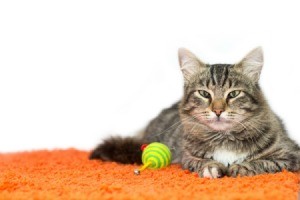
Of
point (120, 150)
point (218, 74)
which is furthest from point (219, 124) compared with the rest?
point (120, 150)

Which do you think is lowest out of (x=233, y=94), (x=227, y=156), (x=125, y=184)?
(x=125, y=184)

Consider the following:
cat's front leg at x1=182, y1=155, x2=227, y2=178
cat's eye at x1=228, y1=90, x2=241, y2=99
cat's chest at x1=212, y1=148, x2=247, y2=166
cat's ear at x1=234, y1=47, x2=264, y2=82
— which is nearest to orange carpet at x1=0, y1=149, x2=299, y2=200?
cat's front leg at x1=182, y1=155, x2=227, y2=178

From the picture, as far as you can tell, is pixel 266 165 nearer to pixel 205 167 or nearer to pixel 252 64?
pixel 205 167

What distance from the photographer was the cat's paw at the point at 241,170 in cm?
246

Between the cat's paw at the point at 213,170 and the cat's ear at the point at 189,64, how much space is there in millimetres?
589

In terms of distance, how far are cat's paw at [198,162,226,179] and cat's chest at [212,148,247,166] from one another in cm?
8

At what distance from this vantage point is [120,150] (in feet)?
10.3

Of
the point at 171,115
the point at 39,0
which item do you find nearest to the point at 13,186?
the point at 171,115

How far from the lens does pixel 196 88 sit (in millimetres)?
2756

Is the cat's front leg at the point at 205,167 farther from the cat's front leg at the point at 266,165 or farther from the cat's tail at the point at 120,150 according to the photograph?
the cat's tail at the point at 120,150

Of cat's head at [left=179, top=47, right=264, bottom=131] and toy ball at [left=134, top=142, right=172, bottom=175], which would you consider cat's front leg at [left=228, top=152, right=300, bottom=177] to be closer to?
cat's head at [left=179, top=47, right=264, bottom=131]

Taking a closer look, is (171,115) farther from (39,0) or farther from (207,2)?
(39,0)

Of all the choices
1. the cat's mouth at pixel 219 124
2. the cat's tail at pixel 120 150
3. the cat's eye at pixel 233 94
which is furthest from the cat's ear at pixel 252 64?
the cat's tail at pixel 120 150

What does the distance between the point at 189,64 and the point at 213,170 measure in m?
0.70
